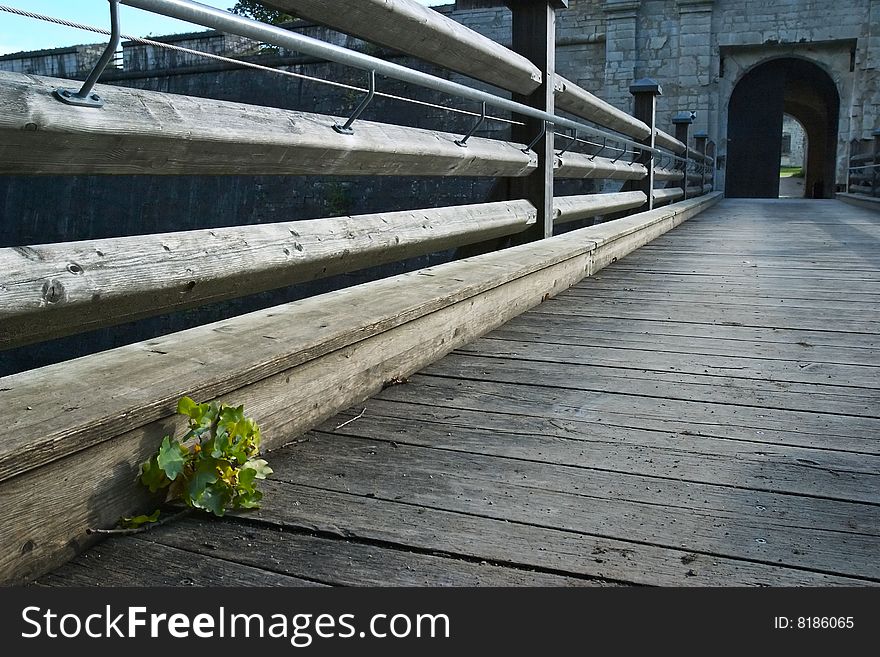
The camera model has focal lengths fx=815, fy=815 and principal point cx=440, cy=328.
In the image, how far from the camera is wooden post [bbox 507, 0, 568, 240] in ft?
12.7

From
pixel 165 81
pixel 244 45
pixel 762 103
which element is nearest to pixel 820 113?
pixel 762 103

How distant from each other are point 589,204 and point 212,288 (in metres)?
3.68

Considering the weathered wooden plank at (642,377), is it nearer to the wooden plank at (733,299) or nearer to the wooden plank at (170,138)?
the wooden plank at (170,138)

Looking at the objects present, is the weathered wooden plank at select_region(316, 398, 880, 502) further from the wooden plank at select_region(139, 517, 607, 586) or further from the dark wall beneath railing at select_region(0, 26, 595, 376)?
the dark wall beneath railing at select_region(0, 26, 595, 376)

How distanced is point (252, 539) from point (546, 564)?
0.47 m

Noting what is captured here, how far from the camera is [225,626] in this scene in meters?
1.05

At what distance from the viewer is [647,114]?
766 cm

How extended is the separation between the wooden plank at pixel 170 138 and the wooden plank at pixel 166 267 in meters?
0.15

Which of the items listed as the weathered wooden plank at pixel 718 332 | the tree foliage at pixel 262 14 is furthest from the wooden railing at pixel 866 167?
the tree foliage at pixel 262 14

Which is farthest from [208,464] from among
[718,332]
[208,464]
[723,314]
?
[723,314]

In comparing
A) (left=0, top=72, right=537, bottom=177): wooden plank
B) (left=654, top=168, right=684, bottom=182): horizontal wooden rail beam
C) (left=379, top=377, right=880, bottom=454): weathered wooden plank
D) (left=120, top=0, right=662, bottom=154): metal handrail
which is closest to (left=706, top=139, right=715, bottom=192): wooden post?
(left=654, top=168, right=684, bottom=182): horizontal wooden rail beam

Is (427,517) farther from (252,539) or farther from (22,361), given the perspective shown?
(22,361)

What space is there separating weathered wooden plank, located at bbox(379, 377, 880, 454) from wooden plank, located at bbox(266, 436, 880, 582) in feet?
1.09

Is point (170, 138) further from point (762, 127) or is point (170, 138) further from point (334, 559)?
point (762, 127)
